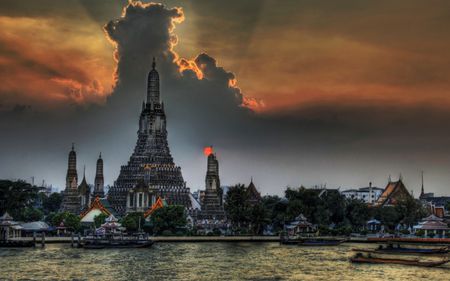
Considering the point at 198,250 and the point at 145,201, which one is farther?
the point at 145,201

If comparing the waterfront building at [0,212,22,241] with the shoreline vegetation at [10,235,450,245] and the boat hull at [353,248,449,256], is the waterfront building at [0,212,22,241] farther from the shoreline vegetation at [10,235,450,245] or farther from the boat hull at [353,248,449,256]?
the boat hull at [353,248,449,256]

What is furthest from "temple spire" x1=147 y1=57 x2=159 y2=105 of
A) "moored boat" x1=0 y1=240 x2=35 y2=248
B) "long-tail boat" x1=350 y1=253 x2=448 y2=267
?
"long-tail boat" x1=350 y1=253 x2=448 y2=267

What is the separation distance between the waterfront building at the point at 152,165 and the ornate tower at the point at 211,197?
3.32 m

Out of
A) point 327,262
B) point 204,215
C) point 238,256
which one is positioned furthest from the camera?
point 204,215

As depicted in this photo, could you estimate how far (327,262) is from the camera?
82.8 metres

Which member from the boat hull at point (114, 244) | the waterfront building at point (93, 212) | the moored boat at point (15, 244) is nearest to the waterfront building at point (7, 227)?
the moored boat at point (15, 244)

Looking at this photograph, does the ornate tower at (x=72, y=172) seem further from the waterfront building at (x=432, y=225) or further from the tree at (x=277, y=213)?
the waterfront building at (x=432, y=225)

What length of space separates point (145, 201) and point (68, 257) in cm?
4934

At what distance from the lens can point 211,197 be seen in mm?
140250

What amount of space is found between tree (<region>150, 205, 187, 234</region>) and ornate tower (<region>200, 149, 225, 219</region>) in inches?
734

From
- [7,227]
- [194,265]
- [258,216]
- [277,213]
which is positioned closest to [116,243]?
[7,227]

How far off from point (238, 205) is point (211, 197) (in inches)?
658

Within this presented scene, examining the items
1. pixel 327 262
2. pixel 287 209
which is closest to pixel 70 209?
pixel 287 209

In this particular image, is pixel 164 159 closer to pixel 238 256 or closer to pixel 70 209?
pixel 70 209
